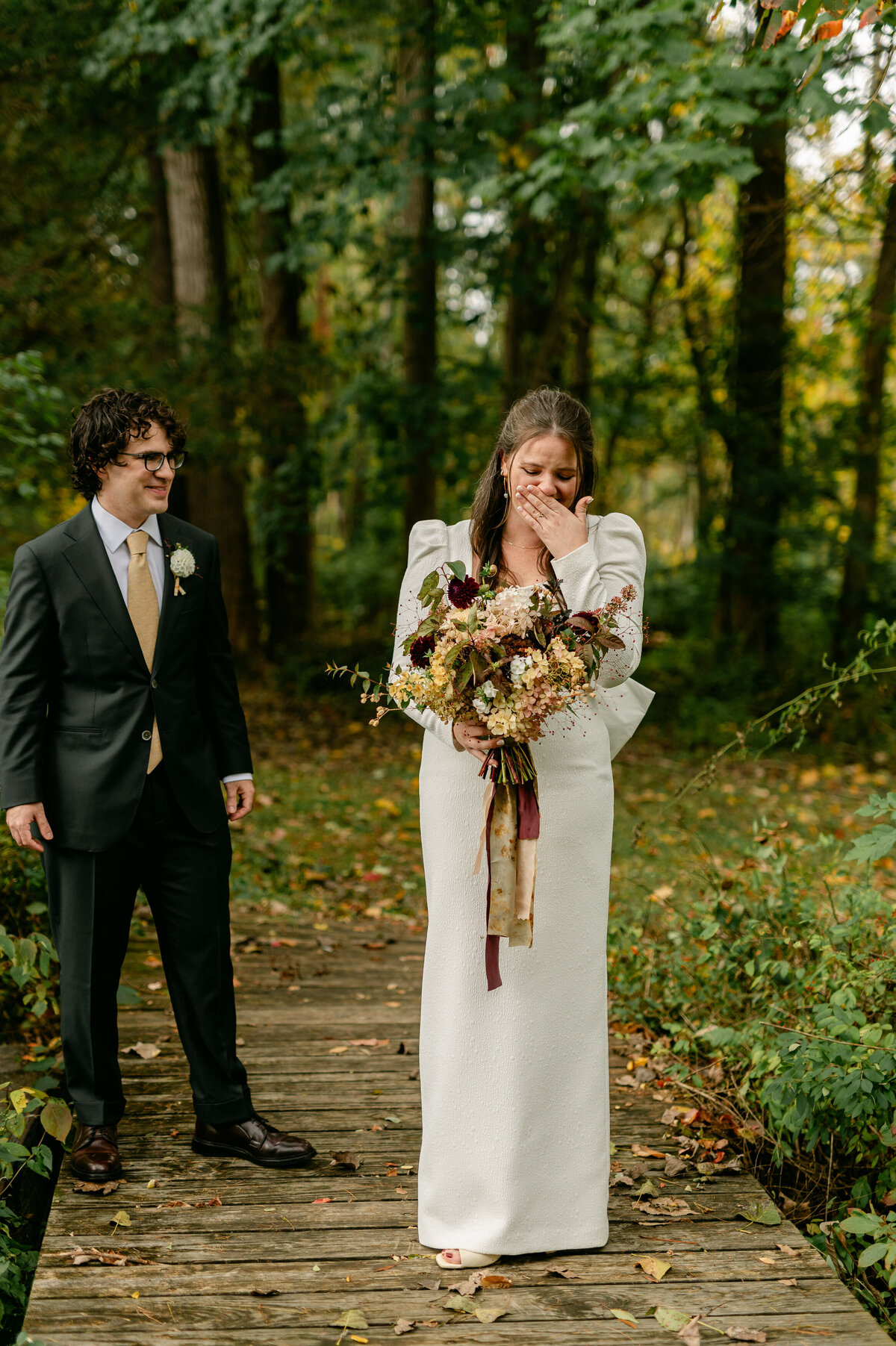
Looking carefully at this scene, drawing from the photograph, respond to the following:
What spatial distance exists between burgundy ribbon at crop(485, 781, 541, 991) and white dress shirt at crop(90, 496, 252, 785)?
1.33 meters

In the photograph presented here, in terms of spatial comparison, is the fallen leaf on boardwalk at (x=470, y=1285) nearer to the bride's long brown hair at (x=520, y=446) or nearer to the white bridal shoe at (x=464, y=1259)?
the white bridal shoe at (x=464, y=1259)

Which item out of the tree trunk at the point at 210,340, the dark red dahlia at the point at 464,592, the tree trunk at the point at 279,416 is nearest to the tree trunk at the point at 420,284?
the tree trunk at the point at 279,416

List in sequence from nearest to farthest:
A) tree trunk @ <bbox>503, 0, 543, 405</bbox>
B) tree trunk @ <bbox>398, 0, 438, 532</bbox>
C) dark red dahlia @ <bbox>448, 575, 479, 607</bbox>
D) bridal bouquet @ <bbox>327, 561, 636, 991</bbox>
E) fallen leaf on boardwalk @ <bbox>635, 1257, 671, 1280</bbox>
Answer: bridal bouquet @ <bbox>327, 561, 636, 991</bbox> → dark red dahlia @ <bbox>448, 575, 479, 607</bbox> → fallen leaf on boardwalk @ <bbox>635, 1257, 671, 1280</bbox> → tree trunk @ <bbox>503, 0, 543, 405</bbox> → tree trunk @ <bbox>398, 0, 438, 532</bbox>

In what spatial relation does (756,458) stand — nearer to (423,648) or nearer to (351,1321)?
(423,648)

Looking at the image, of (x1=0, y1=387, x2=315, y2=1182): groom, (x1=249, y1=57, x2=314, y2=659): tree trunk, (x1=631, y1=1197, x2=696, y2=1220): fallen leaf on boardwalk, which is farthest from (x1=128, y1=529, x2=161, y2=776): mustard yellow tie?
(x1=249, y1=57, x2=314, y2=659): tree trunk

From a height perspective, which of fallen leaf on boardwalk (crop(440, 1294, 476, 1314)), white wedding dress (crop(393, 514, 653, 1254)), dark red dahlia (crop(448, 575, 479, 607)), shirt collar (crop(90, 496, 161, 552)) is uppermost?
shirt collar (crop(90, 496, 161, 552))

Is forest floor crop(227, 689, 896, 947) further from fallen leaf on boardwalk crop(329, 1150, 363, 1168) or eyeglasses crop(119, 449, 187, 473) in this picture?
eyeglasses crop(119, 449, 187, 473)

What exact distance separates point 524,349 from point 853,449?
13.8 ft

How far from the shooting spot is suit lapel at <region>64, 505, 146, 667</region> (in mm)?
3328

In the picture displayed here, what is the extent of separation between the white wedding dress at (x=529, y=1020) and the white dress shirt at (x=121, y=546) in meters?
0.88

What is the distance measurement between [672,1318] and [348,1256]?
2.88ft

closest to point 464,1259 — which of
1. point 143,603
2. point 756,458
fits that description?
point 143,603

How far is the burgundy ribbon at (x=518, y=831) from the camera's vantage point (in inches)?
115

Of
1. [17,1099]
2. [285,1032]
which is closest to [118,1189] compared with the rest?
[17,1099]
